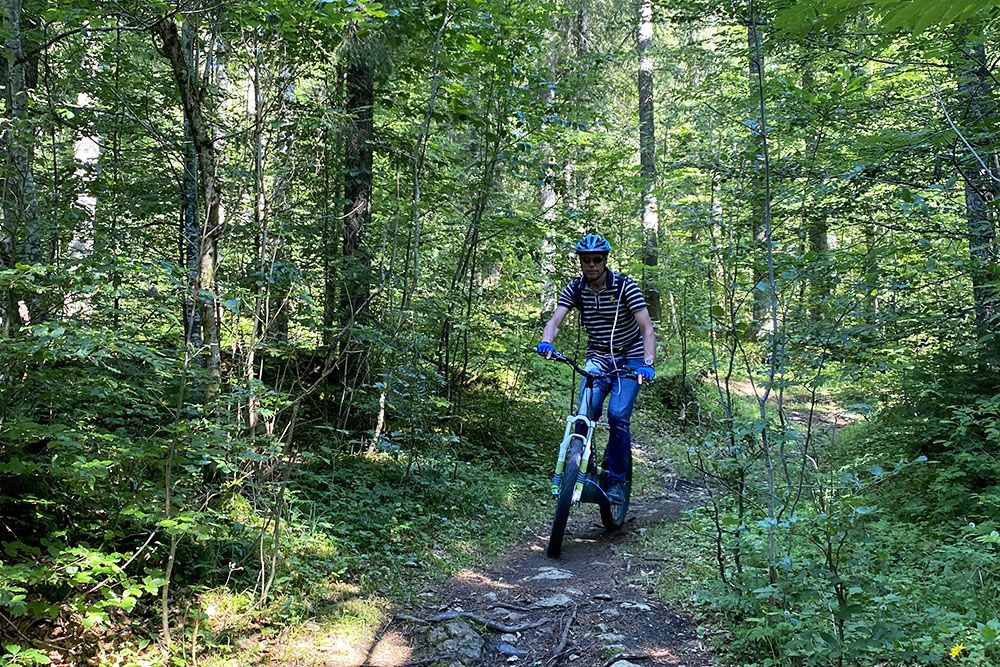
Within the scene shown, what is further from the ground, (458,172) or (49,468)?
(458,172)

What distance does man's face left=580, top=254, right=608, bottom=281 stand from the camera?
570 centimetres

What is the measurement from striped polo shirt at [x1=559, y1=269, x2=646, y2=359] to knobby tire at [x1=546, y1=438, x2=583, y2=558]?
1.08 m

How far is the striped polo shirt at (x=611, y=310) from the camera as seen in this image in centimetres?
588

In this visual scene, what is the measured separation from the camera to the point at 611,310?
19.4ft

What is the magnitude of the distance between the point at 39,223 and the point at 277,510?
2.70 meters

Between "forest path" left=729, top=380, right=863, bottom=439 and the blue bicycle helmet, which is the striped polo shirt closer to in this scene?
the blue bicycle helmet

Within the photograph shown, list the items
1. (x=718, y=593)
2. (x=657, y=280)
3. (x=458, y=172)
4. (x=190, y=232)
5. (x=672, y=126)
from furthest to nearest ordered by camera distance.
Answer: (x=672, y=126), (x=657, y=280), (x=458, y=172), (x=190, y=232), (x=718, y=593)

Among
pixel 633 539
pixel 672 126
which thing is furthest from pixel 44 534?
pixel 672 126

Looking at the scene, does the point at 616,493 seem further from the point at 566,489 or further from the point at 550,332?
the point at 550,332

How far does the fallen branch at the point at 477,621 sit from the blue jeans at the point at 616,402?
1938 millimetres

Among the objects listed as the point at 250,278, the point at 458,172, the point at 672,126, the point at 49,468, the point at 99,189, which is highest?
the point at 672,126

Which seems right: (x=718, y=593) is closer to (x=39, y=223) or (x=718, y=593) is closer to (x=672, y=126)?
(x=39, y=223)

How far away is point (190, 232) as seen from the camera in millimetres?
5219

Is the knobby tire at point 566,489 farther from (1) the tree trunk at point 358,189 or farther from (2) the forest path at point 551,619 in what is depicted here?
(1) the tree trunk at point 358,189
